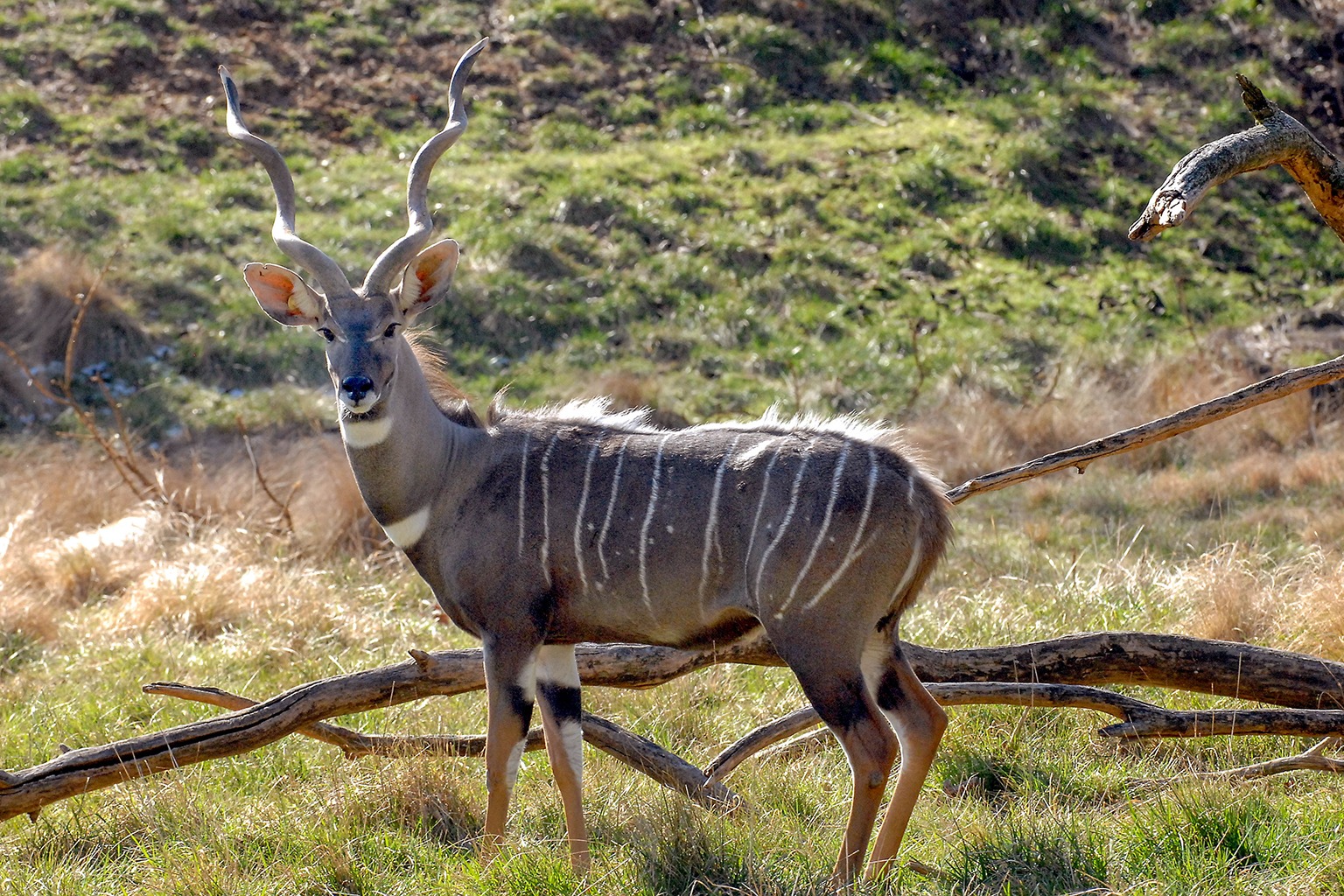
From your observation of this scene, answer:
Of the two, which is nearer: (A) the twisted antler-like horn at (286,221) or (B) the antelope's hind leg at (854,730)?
(B) the antelope's hind leg at (854,730)

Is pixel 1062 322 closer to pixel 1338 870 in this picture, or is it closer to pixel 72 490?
pixel 72 490

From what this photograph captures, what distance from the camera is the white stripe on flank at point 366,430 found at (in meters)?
3.98

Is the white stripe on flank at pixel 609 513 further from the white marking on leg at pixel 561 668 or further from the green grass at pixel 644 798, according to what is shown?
the green grass at pixel 644 798

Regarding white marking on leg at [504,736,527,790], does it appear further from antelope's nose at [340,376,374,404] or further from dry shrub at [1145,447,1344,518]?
dry shrub at [1145,447,1344,518]

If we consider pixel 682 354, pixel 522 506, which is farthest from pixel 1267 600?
pixel 682 354

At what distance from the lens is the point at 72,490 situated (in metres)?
7.54

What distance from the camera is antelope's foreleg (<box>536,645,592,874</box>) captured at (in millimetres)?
3775

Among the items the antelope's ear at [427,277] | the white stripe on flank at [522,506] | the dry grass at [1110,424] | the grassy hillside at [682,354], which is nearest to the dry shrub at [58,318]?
the grassy hillside at [682,354]

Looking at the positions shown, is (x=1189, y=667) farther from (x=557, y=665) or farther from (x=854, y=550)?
(x=557, y=665)

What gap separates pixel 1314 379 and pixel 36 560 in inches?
220

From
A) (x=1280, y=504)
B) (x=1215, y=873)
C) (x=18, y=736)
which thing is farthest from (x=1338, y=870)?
(x=1280, y=504)

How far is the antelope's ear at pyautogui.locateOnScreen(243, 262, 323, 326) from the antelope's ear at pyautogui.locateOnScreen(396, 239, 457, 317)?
0.26 m

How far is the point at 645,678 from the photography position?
172 inches

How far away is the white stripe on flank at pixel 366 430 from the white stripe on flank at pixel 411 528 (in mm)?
240
